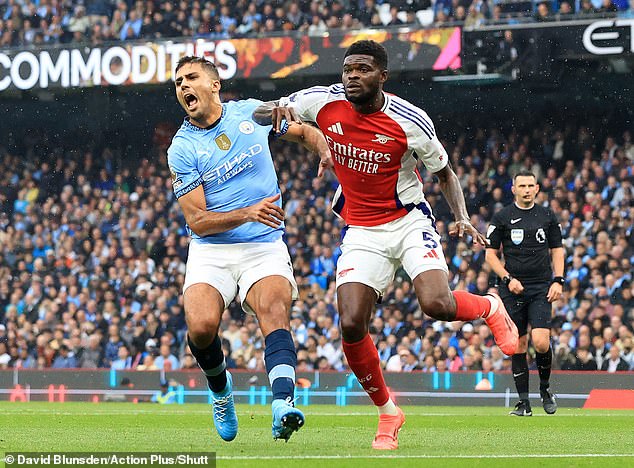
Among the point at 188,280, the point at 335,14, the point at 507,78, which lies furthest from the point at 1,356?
the point at 188,280

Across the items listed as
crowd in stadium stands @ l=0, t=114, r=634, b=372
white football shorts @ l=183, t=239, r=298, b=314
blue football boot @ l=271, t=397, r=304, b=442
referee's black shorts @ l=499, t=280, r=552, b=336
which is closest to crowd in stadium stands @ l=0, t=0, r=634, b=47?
crowd in stadium stands @ l=0, t=114, r=634, b=372

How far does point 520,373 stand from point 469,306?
4431 mm

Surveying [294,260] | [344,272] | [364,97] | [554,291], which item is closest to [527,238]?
[554,291]

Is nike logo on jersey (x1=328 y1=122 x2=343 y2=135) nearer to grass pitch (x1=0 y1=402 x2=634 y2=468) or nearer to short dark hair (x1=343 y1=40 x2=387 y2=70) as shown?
short dark hair (x1=343 y1=40 x2=387 y2=70)

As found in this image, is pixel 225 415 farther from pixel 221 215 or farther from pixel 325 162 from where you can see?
pixel 325 162

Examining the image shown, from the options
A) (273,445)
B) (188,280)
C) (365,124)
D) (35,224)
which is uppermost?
A: (35,224)

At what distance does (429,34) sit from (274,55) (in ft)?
10.1

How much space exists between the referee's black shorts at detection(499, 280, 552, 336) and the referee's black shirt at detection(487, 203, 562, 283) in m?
0.10

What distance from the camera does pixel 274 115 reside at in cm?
807

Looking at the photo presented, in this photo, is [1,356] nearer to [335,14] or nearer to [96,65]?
[96,65]

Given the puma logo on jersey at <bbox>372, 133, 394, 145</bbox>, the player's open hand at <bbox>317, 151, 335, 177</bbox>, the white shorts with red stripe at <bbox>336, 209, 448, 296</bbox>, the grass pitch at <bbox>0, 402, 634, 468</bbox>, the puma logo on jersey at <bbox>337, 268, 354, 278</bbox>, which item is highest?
the puma logo on jersey at <bbox>372, 133, 394, 145</bbox>

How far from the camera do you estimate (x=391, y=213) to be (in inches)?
335

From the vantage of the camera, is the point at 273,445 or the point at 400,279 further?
the point at 400,279

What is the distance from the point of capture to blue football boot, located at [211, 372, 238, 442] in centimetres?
828
